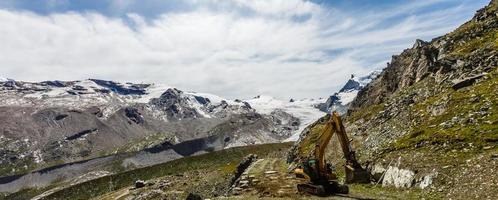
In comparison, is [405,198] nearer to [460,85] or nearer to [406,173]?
[406,173]

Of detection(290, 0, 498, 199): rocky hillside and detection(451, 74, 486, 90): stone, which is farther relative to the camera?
detection(451, 74, 486, 90): stone

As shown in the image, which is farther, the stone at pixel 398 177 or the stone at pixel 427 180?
the stone at pixel 398 177

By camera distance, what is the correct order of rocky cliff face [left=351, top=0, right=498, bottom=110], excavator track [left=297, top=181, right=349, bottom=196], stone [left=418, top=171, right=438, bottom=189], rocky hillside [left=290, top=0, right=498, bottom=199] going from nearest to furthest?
rocky hillside [left=290, top=0, right=498, bottom=199]
stone [left=418, top=171, right=438, bottom=189]
excavator track [left=297, top=181, right=349, bottom=196]
rocky cliff face [left=351, top=0, right=498, bottom=110]

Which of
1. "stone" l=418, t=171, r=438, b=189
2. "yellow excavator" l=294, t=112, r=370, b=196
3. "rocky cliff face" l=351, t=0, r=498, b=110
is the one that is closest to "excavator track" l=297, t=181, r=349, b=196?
"yellow excavator" l=294, t=112, r=370, b=196

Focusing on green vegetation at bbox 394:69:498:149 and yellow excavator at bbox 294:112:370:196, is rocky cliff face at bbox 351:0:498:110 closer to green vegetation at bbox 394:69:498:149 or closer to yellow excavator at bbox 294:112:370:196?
green vegetation at bbox 394:69:498:149

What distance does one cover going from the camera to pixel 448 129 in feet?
141

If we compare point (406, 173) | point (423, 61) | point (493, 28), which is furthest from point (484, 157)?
point (423, 61)

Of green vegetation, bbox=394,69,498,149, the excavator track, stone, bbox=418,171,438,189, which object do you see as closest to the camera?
stone, bbox=418,171,438,189

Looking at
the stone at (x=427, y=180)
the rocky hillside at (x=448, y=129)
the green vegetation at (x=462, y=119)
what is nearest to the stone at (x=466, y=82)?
the rocky hillside at (x=448, y=129)

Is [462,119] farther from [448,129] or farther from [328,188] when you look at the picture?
[328,188]

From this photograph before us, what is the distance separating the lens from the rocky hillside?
1246 inches

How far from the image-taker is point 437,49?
89625mm

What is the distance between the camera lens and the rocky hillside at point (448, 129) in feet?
104

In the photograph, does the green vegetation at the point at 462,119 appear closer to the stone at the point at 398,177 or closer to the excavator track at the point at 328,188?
the stone at the point at 398,177
